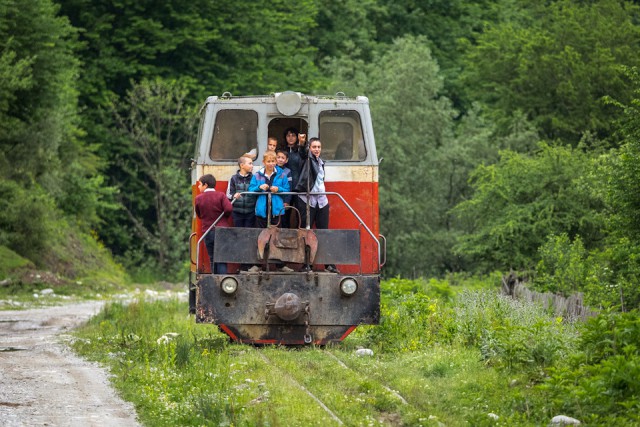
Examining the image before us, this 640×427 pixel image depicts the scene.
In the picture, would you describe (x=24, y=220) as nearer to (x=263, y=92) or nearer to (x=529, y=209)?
(x=529, y=209)

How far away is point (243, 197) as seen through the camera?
49.9 ft

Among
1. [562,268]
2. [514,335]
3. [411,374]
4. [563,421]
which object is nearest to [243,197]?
[411,374]

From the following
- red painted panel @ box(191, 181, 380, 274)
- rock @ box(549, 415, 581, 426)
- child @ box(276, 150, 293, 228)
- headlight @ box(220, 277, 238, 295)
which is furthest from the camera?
red painted panel @ box(191, 181, 380, 274)

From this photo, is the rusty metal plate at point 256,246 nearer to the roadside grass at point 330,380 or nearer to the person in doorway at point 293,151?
the person in doorway at point 293,151

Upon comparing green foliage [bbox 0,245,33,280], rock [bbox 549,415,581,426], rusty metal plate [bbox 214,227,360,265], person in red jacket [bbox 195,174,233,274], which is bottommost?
green foliage [bbox 0,245,33,280]

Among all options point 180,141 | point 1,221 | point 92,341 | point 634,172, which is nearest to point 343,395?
point 92,341

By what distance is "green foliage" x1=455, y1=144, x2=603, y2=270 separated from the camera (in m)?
30.5

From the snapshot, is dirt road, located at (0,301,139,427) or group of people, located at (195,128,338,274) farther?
group of people, located at (195,128,338,274)

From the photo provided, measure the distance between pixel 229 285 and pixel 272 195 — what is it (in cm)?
132

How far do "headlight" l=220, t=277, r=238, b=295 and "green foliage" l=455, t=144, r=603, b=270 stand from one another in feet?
54.8

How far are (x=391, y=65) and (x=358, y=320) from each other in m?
32.2

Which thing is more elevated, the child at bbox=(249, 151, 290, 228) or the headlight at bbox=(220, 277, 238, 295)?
the child at bbox=(249, 151, 290, 228)

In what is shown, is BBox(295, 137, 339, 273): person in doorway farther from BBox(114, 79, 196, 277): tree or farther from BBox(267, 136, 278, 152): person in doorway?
BBox(114, 79, 196, 277): tree

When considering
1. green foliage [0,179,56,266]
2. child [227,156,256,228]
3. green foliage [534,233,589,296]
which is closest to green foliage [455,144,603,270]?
green foliage [534,233,589,296]
